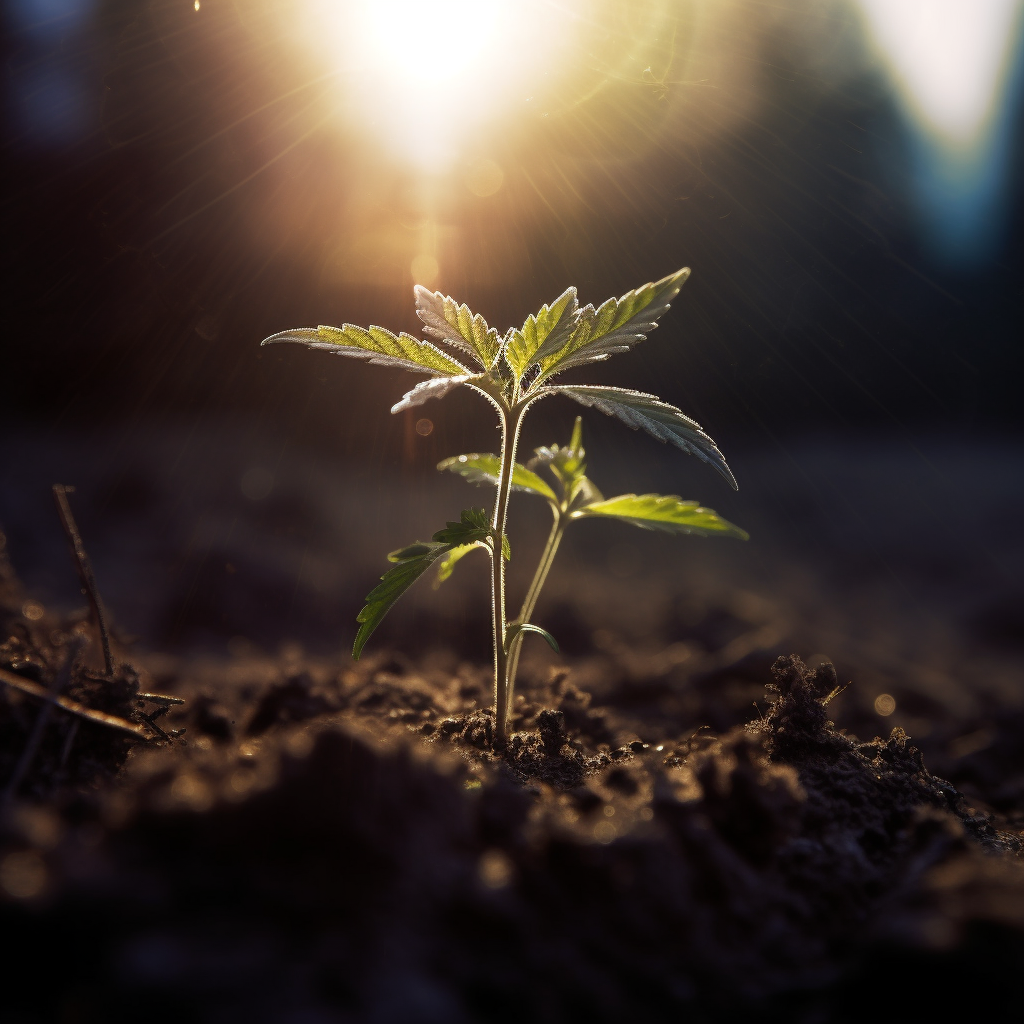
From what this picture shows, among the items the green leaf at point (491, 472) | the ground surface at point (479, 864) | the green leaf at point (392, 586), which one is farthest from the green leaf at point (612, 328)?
the ground surface at point (479, 864)

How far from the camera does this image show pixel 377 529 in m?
3.75

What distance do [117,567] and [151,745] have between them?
6.95 ft

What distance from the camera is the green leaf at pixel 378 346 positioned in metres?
1.31

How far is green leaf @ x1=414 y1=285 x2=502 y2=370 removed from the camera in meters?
1.37

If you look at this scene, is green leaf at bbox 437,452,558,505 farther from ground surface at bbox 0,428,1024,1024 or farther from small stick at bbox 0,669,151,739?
small stick at bbox 0,669,151,739

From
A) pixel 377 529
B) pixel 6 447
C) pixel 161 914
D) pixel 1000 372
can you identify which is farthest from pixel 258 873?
pixel 1000 372

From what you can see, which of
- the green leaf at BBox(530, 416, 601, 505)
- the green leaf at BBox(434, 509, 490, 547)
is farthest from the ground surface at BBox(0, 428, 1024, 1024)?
the green leaf at BBox(530, 416, 601, 505)

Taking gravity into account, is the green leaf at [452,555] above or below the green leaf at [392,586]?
above

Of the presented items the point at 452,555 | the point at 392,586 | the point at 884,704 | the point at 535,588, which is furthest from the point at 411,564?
the point at 884,704

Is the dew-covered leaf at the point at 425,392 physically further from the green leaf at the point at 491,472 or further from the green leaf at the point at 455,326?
the green leaf at the point at 491,472

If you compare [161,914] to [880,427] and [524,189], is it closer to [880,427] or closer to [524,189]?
[524,189]

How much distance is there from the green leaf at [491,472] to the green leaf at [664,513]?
13cm

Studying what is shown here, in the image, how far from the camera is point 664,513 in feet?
5.01

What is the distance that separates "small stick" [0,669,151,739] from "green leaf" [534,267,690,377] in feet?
3.56
